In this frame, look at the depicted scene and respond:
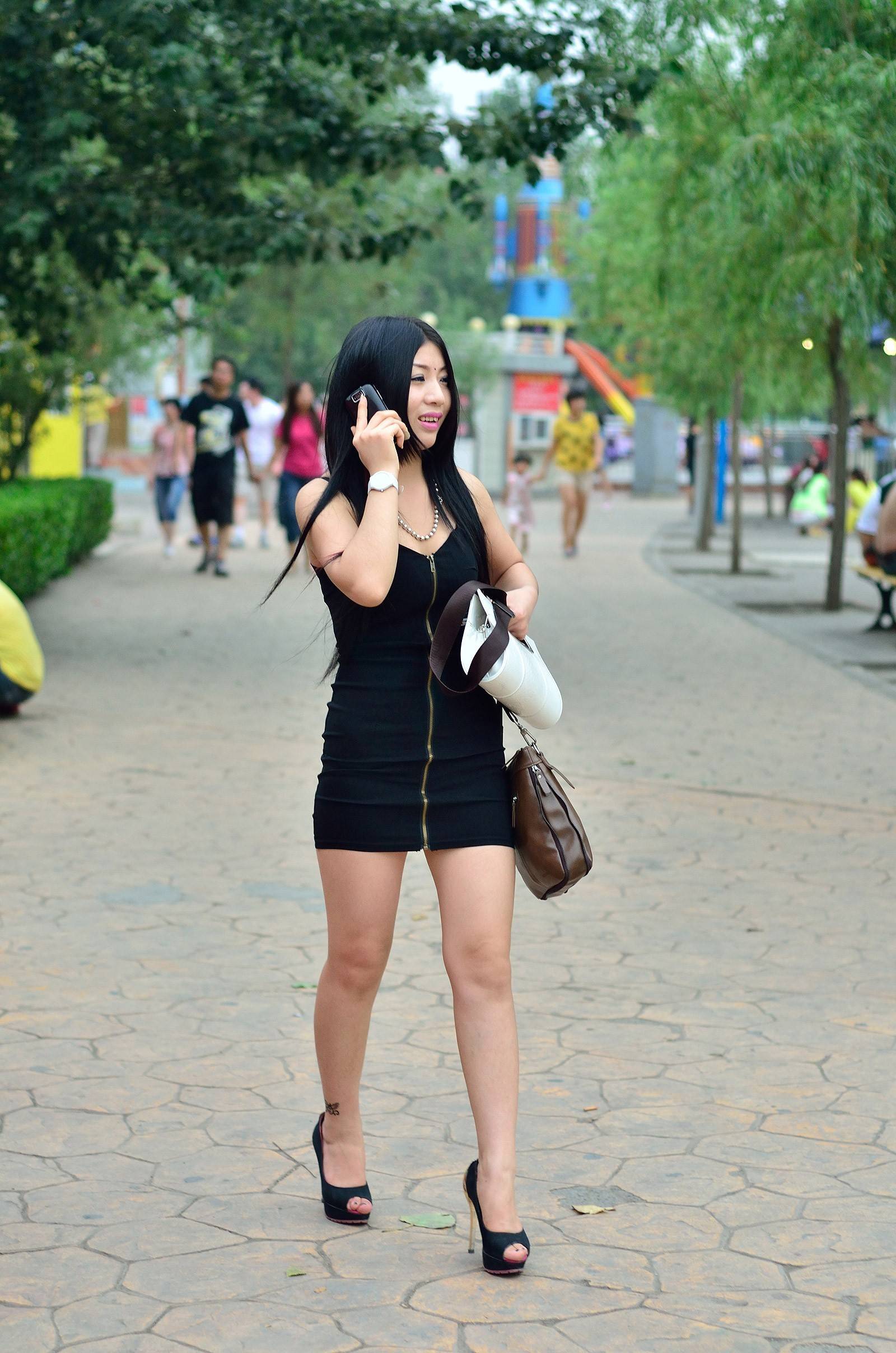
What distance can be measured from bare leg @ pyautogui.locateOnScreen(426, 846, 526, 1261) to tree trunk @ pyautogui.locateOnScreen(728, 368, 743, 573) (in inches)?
656

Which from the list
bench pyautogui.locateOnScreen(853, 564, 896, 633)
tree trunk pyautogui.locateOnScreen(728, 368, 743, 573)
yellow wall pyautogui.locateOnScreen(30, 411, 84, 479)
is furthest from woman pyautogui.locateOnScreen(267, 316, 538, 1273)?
yellow wall pyautogui.locateOnScreen(30, 411, 84, 479)

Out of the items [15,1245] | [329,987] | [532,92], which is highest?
[532,92]

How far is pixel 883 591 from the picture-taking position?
15.0 m

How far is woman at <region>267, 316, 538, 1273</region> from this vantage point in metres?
3.51

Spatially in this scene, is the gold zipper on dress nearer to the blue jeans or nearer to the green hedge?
the green hedge

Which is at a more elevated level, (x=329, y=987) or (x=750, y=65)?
(x=750, y=65)

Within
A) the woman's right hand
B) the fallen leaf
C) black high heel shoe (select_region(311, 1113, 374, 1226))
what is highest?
the woman's right hand

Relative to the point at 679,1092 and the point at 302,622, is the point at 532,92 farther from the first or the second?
the point at 679,1092

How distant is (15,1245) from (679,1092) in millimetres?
1702

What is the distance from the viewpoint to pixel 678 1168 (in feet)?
13.4

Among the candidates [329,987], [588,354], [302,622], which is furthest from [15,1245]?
[588,354]

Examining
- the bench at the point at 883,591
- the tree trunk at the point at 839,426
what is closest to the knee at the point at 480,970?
the bench at the point at 883,591

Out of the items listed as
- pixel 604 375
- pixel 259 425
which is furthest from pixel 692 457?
pixel 259 425

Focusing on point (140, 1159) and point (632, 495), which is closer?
point (140, 1159)
